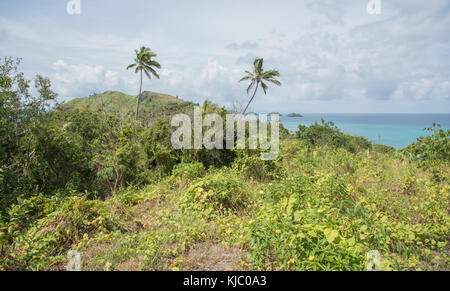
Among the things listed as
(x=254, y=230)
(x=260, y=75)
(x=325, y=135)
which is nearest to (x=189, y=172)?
(x=254, y=230)

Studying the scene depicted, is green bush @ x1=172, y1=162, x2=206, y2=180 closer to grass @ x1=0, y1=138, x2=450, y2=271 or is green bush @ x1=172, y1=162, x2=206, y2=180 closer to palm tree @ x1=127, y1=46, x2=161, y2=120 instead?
grass @ x1=0, y1=138, x2=450, y2=271

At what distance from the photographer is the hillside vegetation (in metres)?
2.45

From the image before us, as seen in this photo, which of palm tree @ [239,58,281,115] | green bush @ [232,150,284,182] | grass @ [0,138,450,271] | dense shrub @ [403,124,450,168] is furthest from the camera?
palm tree @ [239,58,281,115]

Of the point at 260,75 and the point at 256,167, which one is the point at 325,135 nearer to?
the point at 256,167

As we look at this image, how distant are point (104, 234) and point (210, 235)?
1395mm

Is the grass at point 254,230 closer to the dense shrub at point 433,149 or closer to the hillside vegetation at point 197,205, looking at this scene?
the hillside vegetation at point 197,205

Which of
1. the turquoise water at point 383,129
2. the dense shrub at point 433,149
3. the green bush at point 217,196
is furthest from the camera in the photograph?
the turquoise water at point 383,129

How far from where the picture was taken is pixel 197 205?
3.72 metres

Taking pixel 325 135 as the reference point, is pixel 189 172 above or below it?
below

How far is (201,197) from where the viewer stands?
3.85m

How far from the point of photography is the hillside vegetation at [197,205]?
2451 mm

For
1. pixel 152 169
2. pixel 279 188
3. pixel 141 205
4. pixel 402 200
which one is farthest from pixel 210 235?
pixel 152 169

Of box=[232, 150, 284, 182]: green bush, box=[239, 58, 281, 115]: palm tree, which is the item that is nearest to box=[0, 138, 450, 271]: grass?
box=[232, 150, 284, 182]: green bush

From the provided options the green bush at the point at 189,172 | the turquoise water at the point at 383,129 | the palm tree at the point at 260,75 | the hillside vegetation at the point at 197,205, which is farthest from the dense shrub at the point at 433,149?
the palm tree at the point at 260,75
